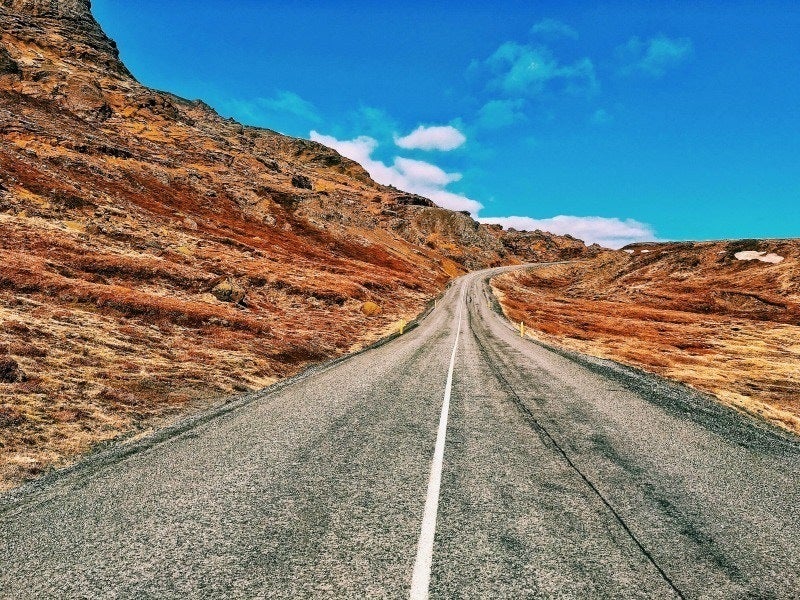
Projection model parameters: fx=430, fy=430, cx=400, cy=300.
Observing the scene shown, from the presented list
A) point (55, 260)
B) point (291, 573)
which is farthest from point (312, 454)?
point (55, 260)

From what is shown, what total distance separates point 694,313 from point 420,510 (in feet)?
195

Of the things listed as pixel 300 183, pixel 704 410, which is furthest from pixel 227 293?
pixel 300 183

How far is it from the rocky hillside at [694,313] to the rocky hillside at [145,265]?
1488cm

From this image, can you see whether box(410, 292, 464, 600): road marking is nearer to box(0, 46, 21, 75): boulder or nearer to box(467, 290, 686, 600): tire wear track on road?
box(467, 290, 686, 600): tire wear track on road

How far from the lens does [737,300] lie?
55.8m

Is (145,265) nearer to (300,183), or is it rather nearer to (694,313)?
(694,313)

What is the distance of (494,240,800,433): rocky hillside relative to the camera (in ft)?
60.4

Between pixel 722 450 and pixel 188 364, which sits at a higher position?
pixel 722 450

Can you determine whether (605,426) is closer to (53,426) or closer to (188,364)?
(53,426)

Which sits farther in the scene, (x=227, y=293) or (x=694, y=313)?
(x=694, y=313)

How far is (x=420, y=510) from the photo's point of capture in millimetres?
5180

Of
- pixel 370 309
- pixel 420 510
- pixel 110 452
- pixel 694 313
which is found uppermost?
pixel 694 313

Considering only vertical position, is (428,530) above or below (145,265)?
above

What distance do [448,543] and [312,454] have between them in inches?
123
